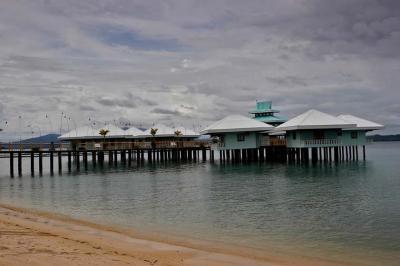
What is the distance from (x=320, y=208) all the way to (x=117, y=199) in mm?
10856

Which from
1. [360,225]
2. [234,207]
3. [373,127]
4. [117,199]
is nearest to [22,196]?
[117,199]

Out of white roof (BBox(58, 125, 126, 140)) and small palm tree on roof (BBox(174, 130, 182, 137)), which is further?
small palm tree on roof (BBox(174, 130, 182, 137))

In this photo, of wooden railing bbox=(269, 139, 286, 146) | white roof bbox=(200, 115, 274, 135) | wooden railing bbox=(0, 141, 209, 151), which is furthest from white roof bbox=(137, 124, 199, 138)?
wooden railing bbox=(269, 139, 286, 146)

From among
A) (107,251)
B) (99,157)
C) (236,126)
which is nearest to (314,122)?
(236,126)

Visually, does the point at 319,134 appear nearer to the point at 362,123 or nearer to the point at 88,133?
the point at 362,123

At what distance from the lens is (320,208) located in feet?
62.6

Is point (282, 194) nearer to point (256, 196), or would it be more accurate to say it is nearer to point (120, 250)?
point (256, 196)

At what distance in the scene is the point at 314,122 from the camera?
140 feet

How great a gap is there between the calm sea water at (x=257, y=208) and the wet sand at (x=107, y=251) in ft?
4.28

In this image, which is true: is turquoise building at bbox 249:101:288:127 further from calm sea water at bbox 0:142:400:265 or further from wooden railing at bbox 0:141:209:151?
calm sea water at bbox 0:142:400:265

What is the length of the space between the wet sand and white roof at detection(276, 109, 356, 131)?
30560 mm

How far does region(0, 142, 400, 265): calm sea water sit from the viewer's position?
43.9 feet

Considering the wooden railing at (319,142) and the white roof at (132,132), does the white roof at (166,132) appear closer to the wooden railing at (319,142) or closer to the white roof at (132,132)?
the white roof at (132,132)

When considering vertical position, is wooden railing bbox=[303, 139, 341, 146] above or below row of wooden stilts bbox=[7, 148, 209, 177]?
above
